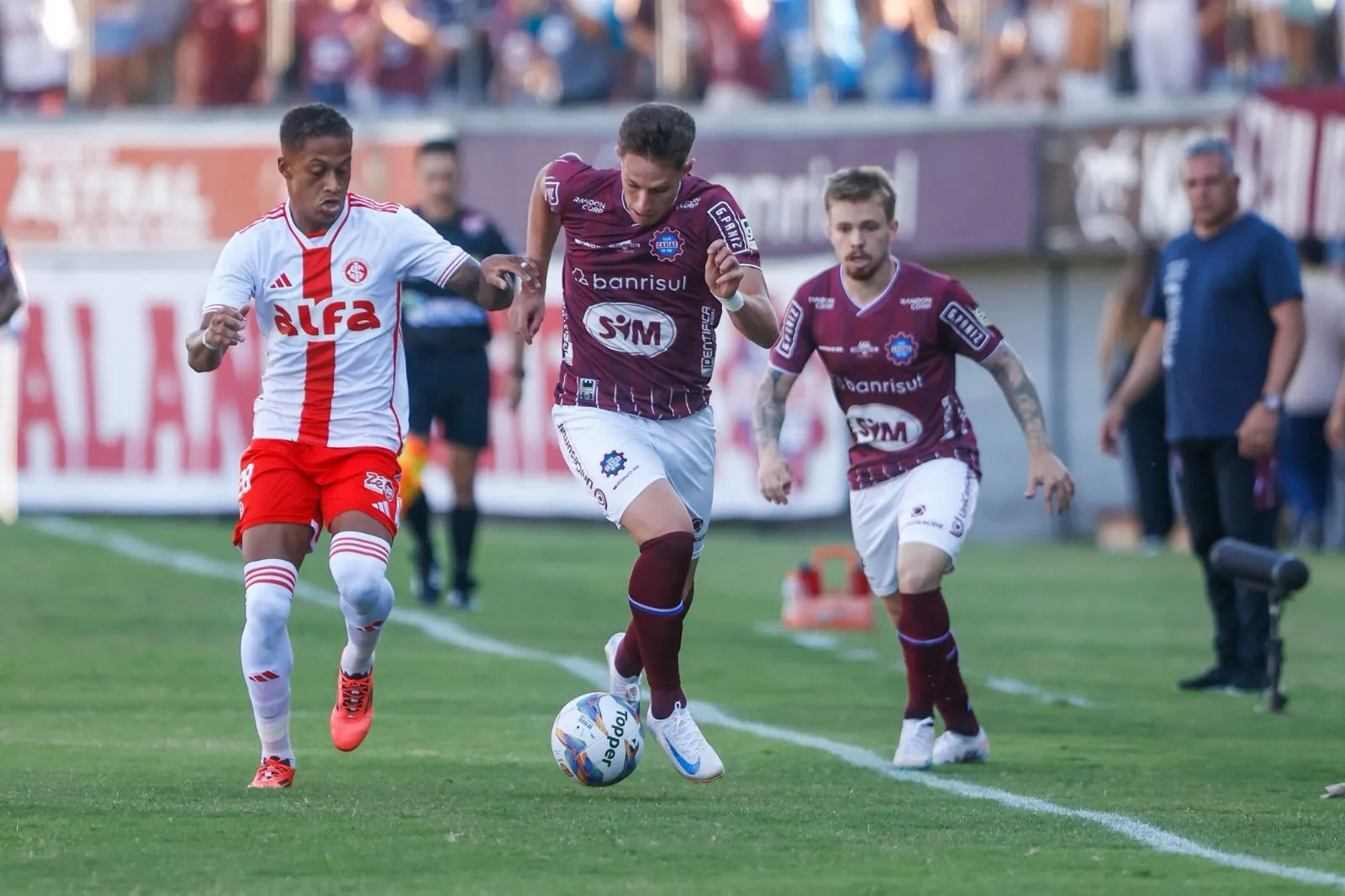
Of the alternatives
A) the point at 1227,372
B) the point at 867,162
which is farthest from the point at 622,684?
the point at 867,162

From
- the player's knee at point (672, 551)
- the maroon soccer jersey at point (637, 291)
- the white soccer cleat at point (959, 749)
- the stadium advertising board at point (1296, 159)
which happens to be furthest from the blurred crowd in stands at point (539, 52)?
the player's knee at point (672, 551)

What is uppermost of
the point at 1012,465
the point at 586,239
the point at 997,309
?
the point at 586,239

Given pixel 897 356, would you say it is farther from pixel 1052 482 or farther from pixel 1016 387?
pixel 1052 482

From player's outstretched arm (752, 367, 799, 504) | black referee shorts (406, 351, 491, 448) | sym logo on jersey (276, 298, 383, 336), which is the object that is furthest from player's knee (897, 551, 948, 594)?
black referee shorts (406, 351, 491, 448)

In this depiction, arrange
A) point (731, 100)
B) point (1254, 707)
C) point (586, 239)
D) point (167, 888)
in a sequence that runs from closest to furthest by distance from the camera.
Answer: point (167, 888) → point (586, 239) → point (1254, 707) → point (731, 100)

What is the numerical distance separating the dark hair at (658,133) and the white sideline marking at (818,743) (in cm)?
210

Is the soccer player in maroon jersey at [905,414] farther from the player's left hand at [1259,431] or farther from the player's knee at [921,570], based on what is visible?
the player's left hand at [1259,431]

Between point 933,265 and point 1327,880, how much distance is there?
55.6 ft

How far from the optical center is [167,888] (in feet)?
17.2

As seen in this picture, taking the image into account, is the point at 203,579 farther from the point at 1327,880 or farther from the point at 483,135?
the point at 1327,880

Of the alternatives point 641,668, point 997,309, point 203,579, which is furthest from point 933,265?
point 641,668

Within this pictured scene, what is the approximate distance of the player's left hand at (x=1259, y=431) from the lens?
9.91m

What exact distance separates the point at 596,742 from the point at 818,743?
5.27ft

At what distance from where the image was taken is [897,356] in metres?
8.06
